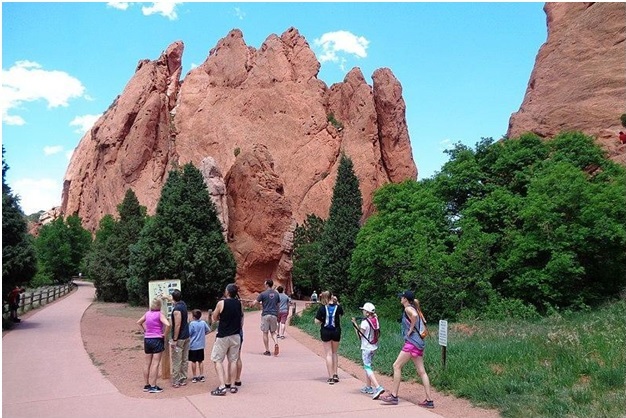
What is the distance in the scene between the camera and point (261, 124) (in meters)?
64.1

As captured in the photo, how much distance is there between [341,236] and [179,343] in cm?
2123

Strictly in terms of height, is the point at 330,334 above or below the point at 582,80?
below

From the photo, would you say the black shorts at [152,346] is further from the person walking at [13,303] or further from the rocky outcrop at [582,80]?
the rocky outcrop at [582,80]

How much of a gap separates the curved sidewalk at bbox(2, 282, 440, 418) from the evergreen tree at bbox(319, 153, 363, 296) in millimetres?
16813

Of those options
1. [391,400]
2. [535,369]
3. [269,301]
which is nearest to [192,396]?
[391,400]

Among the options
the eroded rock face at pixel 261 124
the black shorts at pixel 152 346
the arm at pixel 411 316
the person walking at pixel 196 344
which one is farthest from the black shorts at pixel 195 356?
the eroded rock face at pixel 261 124

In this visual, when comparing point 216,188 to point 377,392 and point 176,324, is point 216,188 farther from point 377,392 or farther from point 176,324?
point 377,392

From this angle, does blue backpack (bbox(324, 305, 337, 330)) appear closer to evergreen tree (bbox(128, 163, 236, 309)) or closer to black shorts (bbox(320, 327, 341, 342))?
black shorts (bbox(320, 327, 341, 342))

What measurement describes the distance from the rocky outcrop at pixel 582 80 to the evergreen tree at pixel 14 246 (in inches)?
1030

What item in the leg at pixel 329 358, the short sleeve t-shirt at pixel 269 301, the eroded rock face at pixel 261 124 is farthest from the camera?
the eroded rock face at pixel 261 124

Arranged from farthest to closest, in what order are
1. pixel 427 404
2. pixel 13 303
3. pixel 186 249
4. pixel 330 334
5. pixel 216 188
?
1. pixel 216 188
2. pixel 186 249
3. pixel 13 303
4. pixel 330 334
5. pixel 427 404

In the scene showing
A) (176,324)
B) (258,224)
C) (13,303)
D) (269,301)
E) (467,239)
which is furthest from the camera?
(258,224)

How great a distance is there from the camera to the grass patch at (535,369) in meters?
7.29

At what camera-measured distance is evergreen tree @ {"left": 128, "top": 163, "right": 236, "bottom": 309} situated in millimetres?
26745
